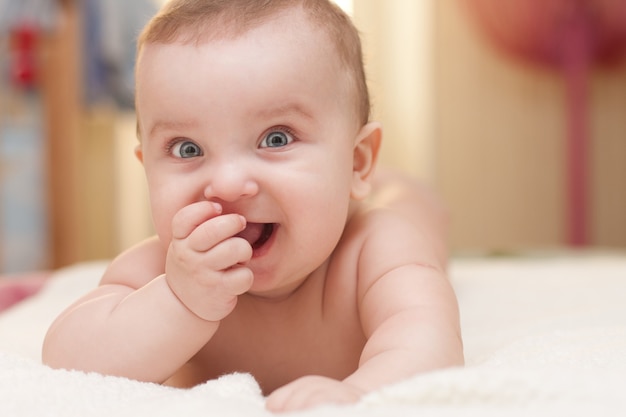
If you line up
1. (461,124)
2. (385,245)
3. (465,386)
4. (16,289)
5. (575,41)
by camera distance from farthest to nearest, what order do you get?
(461,124), (575,41), (16,289), (385,245), (465,386)

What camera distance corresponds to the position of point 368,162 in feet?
2.90

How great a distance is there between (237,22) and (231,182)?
0.53 ft

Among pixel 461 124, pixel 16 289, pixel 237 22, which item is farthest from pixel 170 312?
pixel 461 124

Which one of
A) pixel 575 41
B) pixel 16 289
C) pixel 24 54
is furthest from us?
pixel 575 41

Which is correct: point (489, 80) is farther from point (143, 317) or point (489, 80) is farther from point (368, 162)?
point (143, 317)

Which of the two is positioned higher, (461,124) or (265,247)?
(265,247)

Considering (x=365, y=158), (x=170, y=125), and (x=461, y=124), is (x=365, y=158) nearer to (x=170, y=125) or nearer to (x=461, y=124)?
(x=170, y=125)

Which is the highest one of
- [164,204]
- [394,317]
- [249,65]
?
[249,65]

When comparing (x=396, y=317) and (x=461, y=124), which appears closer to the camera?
(x=396, y=317)

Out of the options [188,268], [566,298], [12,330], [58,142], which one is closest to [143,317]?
[188,268]

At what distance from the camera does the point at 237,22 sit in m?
0.72

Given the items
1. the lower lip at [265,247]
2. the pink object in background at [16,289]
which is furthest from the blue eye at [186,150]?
the pink object in background at [16,289]

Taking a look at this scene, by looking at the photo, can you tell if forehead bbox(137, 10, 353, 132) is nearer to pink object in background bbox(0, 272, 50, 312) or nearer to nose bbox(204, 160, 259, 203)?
nose bbox(204, 160, 259, 203)

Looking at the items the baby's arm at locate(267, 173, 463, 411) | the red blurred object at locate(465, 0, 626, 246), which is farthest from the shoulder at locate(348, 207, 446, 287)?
the red blurred object at locate(465, 0, 626, 246)
